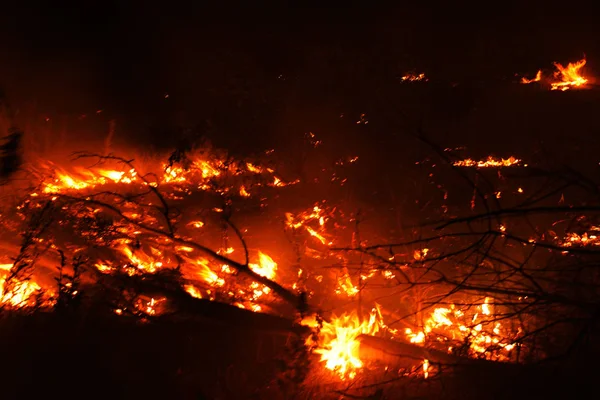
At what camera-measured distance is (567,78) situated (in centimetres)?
740

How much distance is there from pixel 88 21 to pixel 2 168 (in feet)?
19.4

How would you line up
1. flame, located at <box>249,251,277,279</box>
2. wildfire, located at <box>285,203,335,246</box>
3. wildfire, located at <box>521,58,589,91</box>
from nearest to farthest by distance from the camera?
flame, located at <box>249,251,277,279</box>
wildfire, located at <box>285,203,335,246</box>
wildfire, located at <box>521,58,589,91</box>

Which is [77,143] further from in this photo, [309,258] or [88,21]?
[309,258]

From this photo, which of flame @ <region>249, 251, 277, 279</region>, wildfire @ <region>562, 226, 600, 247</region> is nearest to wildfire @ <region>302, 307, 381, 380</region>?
flame @ <region>249, 251, 277, 279</region>

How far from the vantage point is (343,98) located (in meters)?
8.13

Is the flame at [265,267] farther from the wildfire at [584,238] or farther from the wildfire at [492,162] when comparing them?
the wildfire at [584,238]

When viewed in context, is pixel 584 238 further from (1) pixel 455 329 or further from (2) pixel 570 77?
(2) pixel 570 77

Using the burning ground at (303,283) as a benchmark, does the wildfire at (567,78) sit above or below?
above

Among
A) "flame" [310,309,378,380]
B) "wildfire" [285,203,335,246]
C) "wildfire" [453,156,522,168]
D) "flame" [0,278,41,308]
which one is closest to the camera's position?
"flame" [310,309,378,380]

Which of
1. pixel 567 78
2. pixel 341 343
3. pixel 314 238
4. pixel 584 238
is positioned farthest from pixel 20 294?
pixel 567 78

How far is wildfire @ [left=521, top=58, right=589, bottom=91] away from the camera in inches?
285

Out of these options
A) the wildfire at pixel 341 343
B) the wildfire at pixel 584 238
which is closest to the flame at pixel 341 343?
the wildfire at pixel 341 343

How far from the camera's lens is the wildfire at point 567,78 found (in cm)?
725

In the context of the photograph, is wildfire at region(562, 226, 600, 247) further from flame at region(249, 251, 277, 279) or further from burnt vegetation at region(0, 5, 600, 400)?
flame at region(249, 251, 277, 279)
